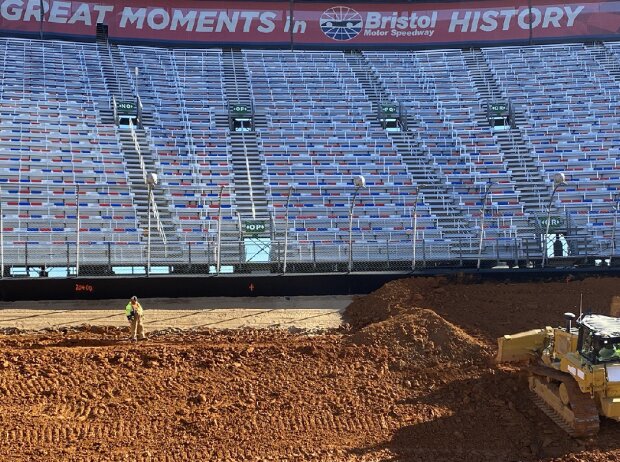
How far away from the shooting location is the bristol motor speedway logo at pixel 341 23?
31391 mm

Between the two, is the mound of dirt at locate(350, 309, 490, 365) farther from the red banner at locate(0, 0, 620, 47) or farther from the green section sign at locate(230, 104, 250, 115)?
the red banner at locate(0, 0, 620, 47)

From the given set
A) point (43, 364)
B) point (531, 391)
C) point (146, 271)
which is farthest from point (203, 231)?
point (531, 391)

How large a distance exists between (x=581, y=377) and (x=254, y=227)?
1182 centimetres

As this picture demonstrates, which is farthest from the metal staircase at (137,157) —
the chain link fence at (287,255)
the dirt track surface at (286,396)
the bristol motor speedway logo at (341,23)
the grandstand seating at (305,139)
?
the bristol motor speedway logo at (341,23)

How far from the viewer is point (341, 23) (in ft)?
104

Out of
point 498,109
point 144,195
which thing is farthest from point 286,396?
point 498,109

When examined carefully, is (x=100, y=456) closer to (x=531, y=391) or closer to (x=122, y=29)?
(x=531, y=391)

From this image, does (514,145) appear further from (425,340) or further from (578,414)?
(578,414)

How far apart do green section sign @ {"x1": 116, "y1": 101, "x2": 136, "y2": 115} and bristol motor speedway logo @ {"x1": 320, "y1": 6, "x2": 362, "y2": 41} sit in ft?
36.6

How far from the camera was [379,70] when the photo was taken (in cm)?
3058

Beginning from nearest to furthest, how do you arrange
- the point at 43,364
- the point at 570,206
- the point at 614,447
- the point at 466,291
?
the point at 614,447, the point at 43,364, the point at 466,291, the point at 570,206

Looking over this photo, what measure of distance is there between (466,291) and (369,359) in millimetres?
5279

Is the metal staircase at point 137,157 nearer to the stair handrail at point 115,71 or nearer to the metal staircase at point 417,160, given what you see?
the stair handrail at point 115,71

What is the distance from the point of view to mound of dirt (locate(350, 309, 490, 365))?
1348 centimetres
